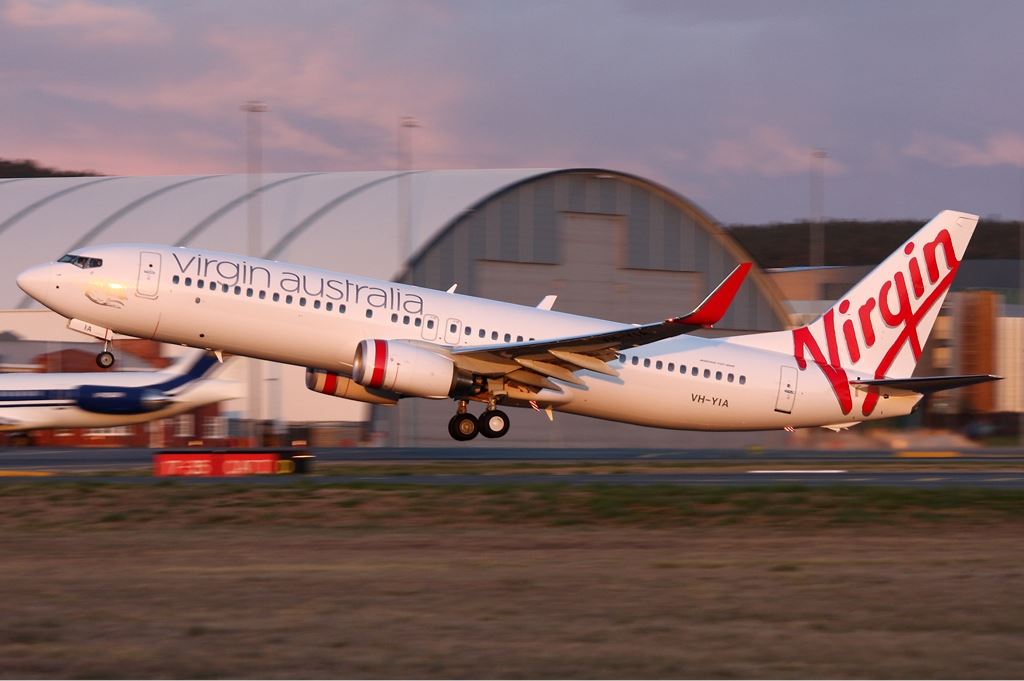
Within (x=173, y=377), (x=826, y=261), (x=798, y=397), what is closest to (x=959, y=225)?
(x=798, y=397)

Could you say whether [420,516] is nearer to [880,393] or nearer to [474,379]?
[474,379]

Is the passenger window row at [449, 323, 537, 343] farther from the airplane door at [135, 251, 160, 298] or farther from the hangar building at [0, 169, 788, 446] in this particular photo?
the hangar building at [0, 169, 788, 446]

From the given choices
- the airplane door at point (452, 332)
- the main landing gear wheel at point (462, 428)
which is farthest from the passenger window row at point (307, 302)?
the main landing gear wheel at point (462, 428)

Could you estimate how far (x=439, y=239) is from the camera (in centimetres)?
4925

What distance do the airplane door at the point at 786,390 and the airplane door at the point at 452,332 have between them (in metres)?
8.84

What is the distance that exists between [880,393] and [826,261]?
154501mm

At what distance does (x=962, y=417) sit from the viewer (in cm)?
5659

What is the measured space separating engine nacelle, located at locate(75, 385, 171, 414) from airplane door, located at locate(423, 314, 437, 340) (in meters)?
20.3

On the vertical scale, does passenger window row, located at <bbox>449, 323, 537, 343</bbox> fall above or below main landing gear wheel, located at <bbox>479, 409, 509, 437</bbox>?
above

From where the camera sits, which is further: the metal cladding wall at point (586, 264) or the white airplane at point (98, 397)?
the metal cladding wall at point (586, 264)

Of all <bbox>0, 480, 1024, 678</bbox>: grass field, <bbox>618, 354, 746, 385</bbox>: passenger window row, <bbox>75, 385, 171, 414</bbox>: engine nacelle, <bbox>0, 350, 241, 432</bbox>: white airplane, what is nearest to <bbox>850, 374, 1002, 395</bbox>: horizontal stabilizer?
<bbox>618, 354, 746, 385</bbox>: passenger window row

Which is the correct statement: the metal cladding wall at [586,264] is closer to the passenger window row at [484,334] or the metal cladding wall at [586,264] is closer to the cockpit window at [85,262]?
the passenger window row at [484,334]

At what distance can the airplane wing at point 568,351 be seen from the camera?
26844mm

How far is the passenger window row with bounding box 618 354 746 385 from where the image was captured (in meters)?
31.7
